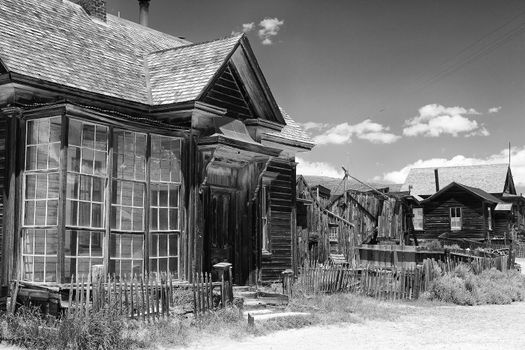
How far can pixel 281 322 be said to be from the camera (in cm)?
1253

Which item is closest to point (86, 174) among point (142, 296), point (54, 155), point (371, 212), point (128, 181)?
point (54, 155)

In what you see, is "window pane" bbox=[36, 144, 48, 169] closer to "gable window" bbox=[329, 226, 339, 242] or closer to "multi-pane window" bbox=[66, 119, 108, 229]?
"multi-pane window" bbox=[66, 119, 108, 229]

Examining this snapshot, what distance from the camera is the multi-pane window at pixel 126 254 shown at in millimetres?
12289

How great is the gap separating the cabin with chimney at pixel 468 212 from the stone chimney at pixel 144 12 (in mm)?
29897

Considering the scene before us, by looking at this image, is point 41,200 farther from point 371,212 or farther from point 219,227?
point 371,212

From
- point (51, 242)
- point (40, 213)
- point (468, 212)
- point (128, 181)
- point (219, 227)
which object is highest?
point (468, 212)

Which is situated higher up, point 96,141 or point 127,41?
point 127,41

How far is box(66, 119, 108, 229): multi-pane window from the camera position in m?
11.6

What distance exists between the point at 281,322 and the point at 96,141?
4.85m

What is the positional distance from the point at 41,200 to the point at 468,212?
149 feet

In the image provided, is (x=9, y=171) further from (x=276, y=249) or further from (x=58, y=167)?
(x=276, y=249)

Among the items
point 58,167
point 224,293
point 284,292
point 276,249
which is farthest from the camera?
point 276,249

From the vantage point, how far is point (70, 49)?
44.4 feet

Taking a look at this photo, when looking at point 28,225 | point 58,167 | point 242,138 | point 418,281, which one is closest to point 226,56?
point 242,138
